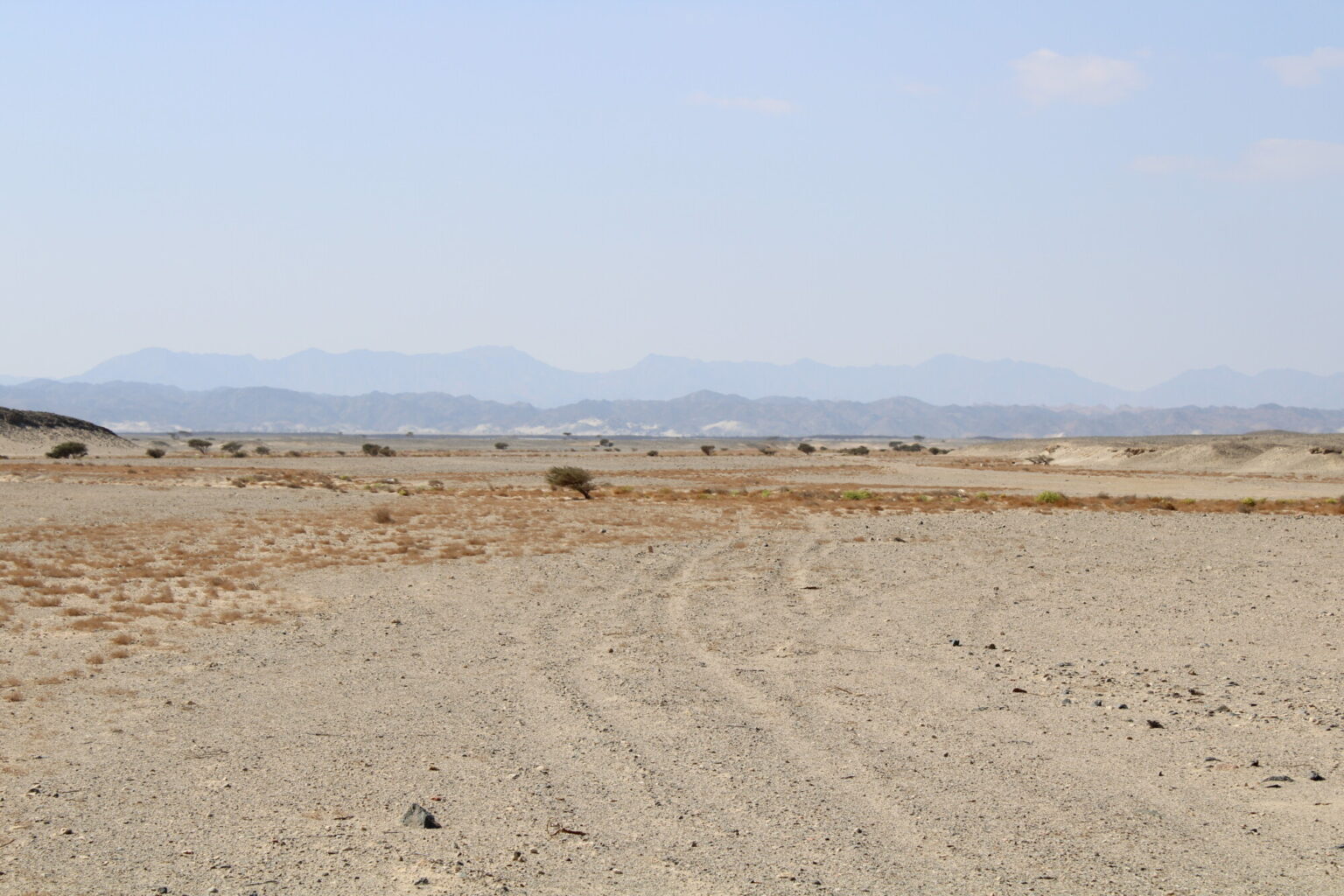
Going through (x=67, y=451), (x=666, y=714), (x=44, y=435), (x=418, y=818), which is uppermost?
(x=44, y=435)

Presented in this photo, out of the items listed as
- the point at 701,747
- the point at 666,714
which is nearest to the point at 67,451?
the point at 666,714

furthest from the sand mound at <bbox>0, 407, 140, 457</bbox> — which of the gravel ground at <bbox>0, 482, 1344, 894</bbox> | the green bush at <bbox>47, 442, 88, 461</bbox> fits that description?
the gravel ground at <bbox>0, 482, 1344, 894</bbox>

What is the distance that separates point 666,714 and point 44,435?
10365 centimetres

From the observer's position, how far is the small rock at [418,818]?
23.9 ft

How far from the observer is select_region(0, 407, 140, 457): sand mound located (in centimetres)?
9175

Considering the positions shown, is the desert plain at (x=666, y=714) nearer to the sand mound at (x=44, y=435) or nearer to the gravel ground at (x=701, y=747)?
the gravel ground at (x=701, y=747)

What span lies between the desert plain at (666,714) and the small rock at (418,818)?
63 millimetres

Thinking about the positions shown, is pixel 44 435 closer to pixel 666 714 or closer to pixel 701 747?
pixel 666 714

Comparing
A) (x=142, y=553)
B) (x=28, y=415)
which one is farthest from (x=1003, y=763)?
(x=28, y=415)

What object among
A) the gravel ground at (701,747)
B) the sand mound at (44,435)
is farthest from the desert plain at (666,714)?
the sand mound at (44,435)

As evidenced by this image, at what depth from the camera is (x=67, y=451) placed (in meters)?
82.8

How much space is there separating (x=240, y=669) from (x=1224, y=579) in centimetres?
1656

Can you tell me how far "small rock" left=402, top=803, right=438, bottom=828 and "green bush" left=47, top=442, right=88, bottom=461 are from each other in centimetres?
8530

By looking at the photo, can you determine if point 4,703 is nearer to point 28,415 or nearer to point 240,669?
point 240,669
